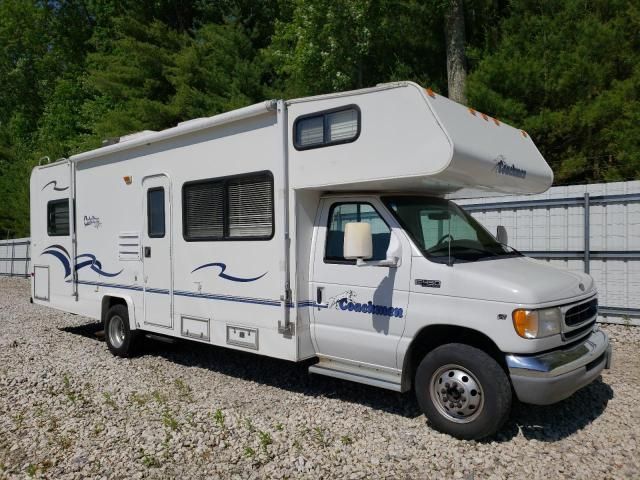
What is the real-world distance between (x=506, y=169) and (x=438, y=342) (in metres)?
1.81

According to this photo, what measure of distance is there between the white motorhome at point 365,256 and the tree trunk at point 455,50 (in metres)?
7.88

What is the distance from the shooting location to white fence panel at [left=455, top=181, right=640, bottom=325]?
8289mm

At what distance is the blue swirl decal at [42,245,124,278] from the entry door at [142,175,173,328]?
2.53 ft

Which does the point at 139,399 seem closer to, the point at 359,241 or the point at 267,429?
the point at 267,429

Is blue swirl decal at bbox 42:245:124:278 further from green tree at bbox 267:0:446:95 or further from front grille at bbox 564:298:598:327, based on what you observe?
green tree at bbox 267:0:446:95

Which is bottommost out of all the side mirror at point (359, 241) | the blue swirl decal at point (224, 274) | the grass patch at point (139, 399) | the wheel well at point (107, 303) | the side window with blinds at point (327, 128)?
the grass patch at point (139, 399)

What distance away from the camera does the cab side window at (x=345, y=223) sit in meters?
5.06

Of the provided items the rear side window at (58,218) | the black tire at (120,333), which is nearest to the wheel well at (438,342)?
the black tire at (120,333)

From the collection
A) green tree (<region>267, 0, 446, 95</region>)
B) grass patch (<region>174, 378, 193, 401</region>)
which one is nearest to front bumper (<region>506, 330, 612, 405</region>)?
grass patch (<region>174, 378, 193, 401</region>)

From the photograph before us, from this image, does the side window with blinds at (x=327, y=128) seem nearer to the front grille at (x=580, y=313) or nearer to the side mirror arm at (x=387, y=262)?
the side mirror arm at (x=387, y=262)

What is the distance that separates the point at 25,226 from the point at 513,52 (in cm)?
2419

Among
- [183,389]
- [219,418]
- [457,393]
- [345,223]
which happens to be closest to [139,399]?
[183,389]

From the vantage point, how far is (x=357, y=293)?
201 inches

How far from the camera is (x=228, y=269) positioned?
605cm
